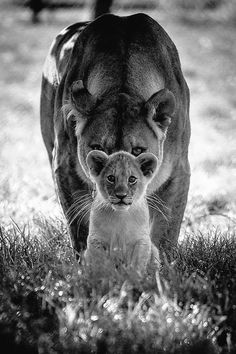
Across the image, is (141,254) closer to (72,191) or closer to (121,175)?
(121,175)

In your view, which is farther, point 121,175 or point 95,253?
point 95,253

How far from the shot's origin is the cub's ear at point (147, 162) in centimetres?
484

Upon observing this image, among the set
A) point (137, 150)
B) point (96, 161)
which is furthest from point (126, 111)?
point (96, 161)

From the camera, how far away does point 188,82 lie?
44.4 feet

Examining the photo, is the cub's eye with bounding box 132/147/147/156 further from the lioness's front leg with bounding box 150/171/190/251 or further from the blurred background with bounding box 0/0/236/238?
the blurred background with bounding box 0/0/236/238

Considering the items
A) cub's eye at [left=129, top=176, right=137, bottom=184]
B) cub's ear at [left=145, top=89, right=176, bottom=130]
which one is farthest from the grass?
cub's ear at [left=145, top=89, right=176, bottom=130]

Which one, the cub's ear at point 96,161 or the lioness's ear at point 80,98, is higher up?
the lioness's ear at point 80,98

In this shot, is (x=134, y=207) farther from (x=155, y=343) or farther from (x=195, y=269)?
(x=155, y=343)

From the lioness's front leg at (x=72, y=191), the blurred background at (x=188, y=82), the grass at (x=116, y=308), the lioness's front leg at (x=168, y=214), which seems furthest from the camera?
the blurred background at (x=188, y=82)

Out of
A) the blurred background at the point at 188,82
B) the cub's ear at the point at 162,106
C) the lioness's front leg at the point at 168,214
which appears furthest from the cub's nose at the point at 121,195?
the blurred background at the point at 188,82

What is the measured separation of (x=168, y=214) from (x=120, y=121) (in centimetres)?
102

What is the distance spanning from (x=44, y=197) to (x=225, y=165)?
2396 mm

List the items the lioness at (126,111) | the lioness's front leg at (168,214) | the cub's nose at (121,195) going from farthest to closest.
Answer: the lioness's front leg at (168,214)
the lioness at (126,111)
the cub's nose at (121,195)

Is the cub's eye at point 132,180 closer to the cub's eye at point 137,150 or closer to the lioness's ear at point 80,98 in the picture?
the cub's eye at point 137,150
